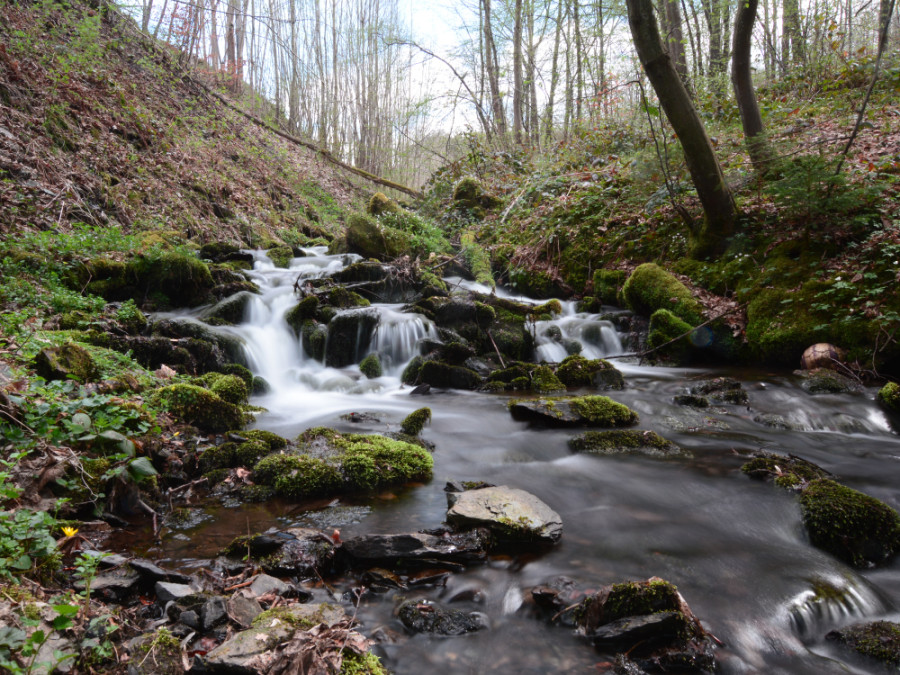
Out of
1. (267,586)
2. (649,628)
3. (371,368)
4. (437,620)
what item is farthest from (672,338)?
(267,586)

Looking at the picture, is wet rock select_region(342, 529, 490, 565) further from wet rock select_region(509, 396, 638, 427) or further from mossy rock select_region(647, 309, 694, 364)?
mossy rock select_region(647, 309, 694, 364)

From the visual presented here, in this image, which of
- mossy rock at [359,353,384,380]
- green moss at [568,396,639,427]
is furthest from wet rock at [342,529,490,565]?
mossy rock at [359,353,384,380]

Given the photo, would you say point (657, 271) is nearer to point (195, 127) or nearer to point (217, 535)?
point (217, 535)

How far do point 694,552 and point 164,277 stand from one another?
850 centimetres

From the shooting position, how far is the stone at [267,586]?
2406mm

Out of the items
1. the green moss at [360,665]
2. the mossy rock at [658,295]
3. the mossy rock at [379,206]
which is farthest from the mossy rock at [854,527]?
the mossy rock at [379,206]

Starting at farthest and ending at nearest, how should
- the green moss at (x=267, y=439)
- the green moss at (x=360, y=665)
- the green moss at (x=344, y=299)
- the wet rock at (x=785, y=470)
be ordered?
the green moss at (x=344, y=299) → the green moss at (x=267, y=439) → the wet rock at (x=785, y=470) → the green moss at (x=360, y=665)

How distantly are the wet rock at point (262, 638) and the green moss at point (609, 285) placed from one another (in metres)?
8.85

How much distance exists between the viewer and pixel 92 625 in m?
1.77

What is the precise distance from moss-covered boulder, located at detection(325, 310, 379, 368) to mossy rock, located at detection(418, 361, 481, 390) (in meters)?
1.36

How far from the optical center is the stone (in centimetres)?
241

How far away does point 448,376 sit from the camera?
24.8ft

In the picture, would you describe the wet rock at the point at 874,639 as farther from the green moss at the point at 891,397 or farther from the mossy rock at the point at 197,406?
the mossy rock at the point at 197,406

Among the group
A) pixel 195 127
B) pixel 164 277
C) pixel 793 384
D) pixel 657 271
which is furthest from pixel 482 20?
pixel 793 384
